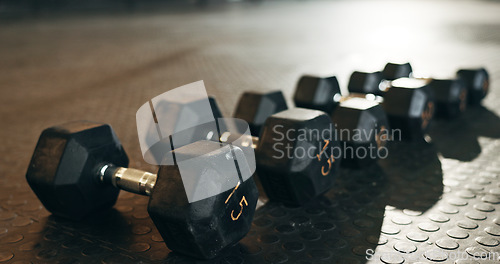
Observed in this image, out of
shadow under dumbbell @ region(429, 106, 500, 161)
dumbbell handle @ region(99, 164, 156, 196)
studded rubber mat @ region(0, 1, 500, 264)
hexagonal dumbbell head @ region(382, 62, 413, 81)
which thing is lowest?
shadow under dumbbell @ region(429, 106, 500, 161)

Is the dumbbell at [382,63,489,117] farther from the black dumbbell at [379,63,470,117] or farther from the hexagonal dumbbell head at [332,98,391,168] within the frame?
the hexagonal dumbbell head at [332,98,391,168]

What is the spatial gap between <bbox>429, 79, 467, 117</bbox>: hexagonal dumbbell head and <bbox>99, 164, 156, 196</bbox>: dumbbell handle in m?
1.11

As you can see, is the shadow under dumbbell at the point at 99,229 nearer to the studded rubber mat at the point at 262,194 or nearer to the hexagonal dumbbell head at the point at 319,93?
the studded rubber mat at the point at 262,194

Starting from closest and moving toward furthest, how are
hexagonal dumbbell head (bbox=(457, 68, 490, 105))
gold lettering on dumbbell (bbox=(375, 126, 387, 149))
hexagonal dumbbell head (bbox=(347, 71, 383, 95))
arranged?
gold lettering on dumbbell (bbox=(375, 126, 387, 149)) → hexagonal dumbbell head (bbox=(347, 71, 383, 95)) → hexagonal dumbbell head (bbox=(457, 68, 490, 105))

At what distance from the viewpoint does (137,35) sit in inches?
187

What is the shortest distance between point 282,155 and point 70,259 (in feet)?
1.46

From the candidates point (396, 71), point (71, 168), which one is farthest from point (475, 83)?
point (71, 168)

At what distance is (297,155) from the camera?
2.75 ft

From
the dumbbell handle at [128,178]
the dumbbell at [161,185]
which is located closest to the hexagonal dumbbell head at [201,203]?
the dumbbell at [161,185]

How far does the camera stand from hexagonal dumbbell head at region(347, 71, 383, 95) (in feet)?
4.81

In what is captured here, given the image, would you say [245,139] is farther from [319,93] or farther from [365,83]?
[365,83]

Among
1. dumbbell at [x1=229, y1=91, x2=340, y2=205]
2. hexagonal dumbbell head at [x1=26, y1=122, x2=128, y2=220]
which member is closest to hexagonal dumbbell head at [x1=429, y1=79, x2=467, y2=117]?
dumbbell at [x1=229, y1=91, x2=340, y2=205]

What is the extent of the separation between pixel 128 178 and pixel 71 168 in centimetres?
12

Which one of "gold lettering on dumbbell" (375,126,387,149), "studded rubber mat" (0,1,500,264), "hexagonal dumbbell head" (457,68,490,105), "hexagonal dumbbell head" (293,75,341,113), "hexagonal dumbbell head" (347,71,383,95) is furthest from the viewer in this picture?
"hexagonal dumbbell head" (457,68,490,105)
